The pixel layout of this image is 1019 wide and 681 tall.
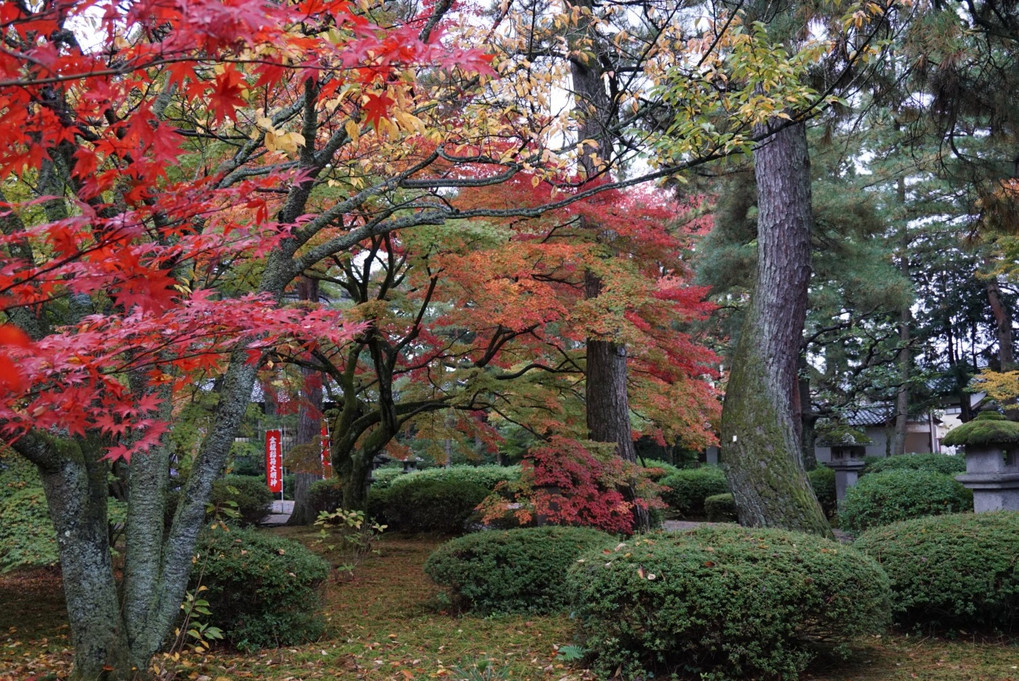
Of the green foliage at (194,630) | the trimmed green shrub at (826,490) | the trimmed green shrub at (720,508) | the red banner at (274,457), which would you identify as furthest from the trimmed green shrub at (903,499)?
the red banner at (274,457)

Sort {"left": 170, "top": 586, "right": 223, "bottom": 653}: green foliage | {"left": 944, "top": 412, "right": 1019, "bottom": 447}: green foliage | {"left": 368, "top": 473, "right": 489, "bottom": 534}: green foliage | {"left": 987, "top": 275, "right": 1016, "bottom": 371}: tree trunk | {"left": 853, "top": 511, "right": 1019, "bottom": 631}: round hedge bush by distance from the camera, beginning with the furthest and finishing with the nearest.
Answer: {"left": 987, "top": 275, "right": 1016, "bottom": 371}: tree trunk
{"left": 368, "top": 473, "right": 489, "bottom": 534}: green foliage
{"left": 944, "top": 412, "right": 1019, "bottom": 447}: green foliage
{"left": 853, "top": 511, "right": 1019, "bottom": 631}: round hedge bush
{"left": 170, "top": 586, "right": 223, "bottom": 653}: green foliage

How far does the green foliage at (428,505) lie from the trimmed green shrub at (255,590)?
291 inches

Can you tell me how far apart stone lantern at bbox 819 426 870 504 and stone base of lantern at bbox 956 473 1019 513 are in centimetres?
570

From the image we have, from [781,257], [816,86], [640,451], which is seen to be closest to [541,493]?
[781,257]

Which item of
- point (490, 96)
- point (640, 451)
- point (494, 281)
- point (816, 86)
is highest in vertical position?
point (816, 86)

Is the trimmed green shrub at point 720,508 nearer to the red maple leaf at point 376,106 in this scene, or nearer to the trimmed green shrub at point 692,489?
the trimmed green shrub at point 692,489

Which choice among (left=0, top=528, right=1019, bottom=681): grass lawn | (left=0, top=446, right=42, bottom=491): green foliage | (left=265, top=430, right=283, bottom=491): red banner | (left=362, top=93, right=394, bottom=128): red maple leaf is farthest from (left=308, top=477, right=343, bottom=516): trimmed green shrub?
(left=362, top=93, right=394, bottom=128): red maple leaf

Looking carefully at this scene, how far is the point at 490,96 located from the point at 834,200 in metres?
10.1

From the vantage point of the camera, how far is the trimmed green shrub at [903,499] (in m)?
10.6

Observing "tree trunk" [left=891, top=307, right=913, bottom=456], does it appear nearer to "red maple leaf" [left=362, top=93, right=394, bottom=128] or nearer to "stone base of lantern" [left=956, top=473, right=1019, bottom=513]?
"stone base of lantern" [left=956, top=473, right=1019, bottom=513]

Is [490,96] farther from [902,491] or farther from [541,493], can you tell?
[902,491]

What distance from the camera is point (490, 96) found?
6.26 m

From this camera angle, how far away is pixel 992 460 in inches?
329

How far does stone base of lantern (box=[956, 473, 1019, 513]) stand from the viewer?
27.3 ft
